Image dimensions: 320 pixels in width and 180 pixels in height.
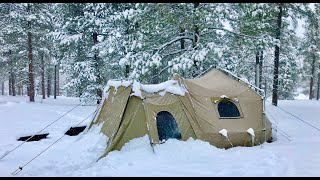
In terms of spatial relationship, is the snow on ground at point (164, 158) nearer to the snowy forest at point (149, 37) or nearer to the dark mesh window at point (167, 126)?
the dark mesh window at point (167, 126)

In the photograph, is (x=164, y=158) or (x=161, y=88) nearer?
(x=164, y=158)

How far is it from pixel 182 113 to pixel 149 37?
567 centimetres

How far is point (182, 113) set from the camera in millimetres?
11305

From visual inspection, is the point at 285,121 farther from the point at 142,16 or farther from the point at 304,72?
the point at 304,72

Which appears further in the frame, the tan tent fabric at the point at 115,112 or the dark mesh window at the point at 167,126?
the tan tent fabric at the point at 115,112

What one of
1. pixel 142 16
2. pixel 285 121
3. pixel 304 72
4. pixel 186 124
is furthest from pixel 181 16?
pixel 304 72

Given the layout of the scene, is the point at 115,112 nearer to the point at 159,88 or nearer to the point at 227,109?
the point at 159,88

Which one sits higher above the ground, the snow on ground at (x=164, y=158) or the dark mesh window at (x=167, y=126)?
the dark mesh window at (x=167, y=126)

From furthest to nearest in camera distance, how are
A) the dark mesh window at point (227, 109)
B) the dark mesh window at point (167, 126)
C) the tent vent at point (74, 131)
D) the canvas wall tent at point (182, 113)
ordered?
1. the tent vent at point (74, 131)
2. the dark mesh window at point (227, 109)
3. the dark mesh window at point (167, 126)
4. the canvas wall tent at point (182, 113)

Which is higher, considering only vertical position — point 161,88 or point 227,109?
point 161,88

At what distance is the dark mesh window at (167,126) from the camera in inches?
429

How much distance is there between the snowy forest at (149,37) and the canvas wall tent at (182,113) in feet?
6.33

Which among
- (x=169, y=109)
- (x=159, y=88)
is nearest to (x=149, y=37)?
(x=159, y=88)

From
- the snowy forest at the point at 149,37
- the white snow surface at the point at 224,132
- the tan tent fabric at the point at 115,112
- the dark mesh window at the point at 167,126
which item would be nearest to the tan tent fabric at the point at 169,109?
the dark mesh window at the point at 167,126
